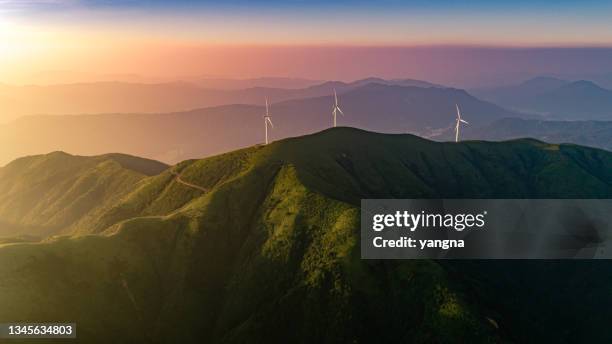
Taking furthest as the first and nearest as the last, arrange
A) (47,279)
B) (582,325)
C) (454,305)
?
(582,325)
(47,279)
(454,305)

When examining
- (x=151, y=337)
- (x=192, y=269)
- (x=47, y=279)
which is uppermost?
(x=47, y=279)

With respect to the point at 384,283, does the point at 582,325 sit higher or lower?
lower

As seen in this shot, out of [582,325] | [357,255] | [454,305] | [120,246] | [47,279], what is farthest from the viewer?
[582,325]

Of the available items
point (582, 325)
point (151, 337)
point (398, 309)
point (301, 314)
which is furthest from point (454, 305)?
point (151, 337)

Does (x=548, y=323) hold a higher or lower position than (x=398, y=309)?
lower

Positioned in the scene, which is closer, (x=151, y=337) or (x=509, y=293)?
(x=151, y=337)

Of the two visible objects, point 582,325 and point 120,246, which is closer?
point 120,246

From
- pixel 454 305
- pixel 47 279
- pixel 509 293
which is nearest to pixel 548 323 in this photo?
pixel 509 293

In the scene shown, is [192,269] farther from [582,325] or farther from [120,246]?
[582,325]

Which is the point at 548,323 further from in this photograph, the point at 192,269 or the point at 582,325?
the point at 192,269
